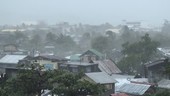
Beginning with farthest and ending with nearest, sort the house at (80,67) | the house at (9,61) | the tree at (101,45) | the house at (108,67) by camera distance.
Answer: the tree at (101,45)
the house at (9,61)
the house at (108,67)
the house at (80,67)

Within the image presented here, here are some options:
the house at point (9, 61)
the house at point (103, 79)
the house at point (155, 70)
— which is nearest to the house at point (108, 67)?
the house at point (155, 70)

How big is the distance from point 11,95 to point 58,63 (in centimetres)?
1200

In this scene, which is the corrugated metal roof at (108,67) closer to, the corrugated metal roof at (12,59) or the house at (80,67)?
the house at (80,67)

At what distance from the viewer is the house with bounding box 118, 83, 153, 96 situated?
599 inches

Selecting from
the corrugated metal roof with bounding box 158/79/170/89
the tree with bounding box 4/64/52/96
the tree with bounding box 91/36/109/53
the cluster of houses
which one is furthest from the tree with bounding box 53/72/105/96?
the tree with bounding box 91/36/109/53

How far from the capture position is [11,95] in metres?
10.2

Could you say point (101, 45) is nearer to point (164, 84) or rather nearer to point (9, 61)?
point (9, 61)

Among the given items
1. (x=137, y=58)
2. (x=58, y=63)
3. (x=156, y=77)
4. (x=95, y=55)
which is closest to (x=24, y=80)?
(x=156, y=77)

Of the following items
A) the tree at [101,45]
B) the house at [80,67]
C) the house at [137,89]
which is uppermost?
the tree at [101,45]

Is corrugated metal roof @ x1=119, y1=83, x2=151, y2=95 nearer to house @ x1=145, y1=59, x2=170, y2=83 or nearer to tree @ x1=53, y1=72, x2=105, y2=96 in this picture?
house @ x1=145, y1=59, x2=170, y2=83

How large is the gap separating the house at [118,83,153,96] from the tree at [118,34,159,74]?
25.1 ft

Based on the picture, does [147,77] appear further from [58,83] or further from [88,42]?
[88,42]

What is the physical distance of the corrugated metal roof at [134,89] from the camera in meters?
15.3

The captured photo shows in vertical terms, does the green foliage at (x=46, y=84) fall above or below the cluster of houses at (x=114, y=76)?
above
